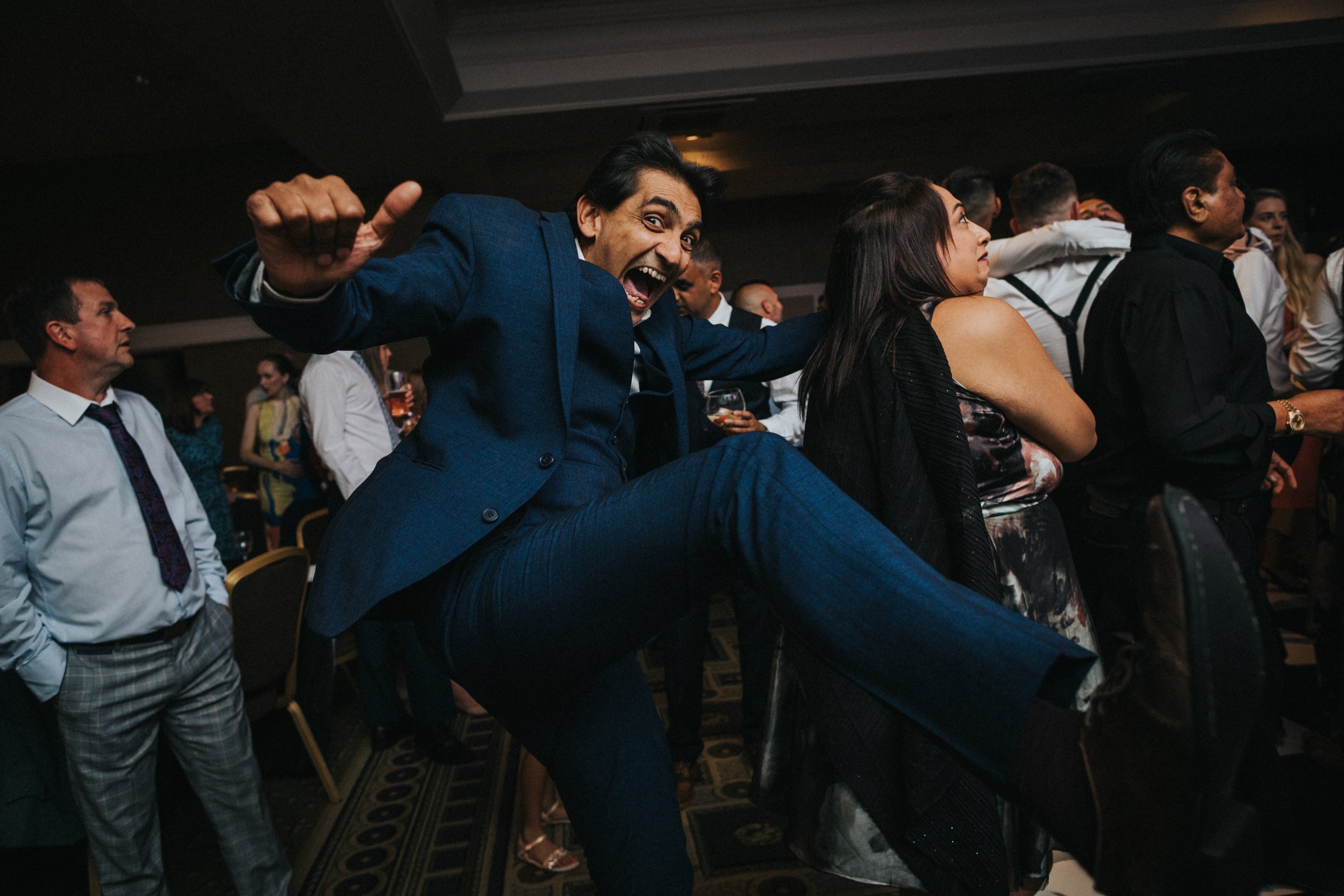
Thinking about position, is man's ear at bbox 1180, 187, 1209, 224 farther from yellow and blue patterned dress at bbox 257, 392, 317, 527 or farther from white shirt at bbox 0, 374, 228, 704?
yellow and blue patterned dress at bbox 257, 392, 317, 527

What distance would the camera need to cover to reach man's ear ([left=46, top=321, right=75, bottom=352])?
1849 millimetres

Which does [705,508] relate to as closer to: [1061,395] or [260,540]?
[1061,395]

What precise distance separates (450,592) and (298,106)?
5449 mm

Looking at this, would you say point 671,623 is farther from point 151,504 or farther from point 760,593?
point 151,504

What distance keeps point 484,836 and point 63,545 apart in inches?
52.1

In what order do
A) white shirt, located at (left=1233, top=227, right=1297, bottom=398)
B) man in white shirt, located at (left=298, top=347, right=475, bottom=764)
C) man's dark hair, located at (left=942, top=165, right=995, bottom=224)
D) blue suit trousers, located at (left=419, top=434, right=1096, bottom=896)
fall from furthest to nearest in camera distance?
man in white shirt, located at (left=298, top=347, right=475, bottom=764) < white shirt, located at (left=1233, top=227, right=1297, bottom=398) < man's dark hair, located at (left=942, top=165, right=995, bottom=224) < blue suit trousers, located at (left=419, top=434, right=1096, bottom=896)

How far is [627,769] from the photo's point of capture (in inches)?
45.7

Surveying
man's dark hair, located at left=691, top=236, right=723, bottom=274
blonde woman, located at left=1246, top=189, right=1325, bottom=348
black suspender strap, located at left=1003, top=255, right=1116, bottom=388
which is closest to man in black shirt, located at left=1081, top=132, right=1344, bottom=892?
black suspender strap, located at left=1003, top=255, right=1116, bottom=388

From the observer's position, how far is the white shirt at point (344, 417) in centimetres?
296

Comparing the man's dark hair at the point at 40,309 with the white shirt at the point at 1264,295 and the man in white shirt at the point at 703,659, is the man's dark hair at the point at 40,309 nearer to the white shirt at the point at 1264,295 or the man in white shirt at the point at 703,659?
the man in white shirt at the point at 703,659

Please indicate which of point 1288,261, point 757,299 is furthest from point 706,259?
point 1288,261

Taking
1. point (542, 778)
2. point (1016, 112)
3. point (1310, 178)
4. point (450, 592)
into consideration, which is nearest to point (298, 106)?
point (542, 778)

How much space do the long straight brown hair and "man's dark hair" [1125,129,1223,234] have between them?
2.94 ft

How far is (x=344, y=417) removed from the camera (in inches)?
118
